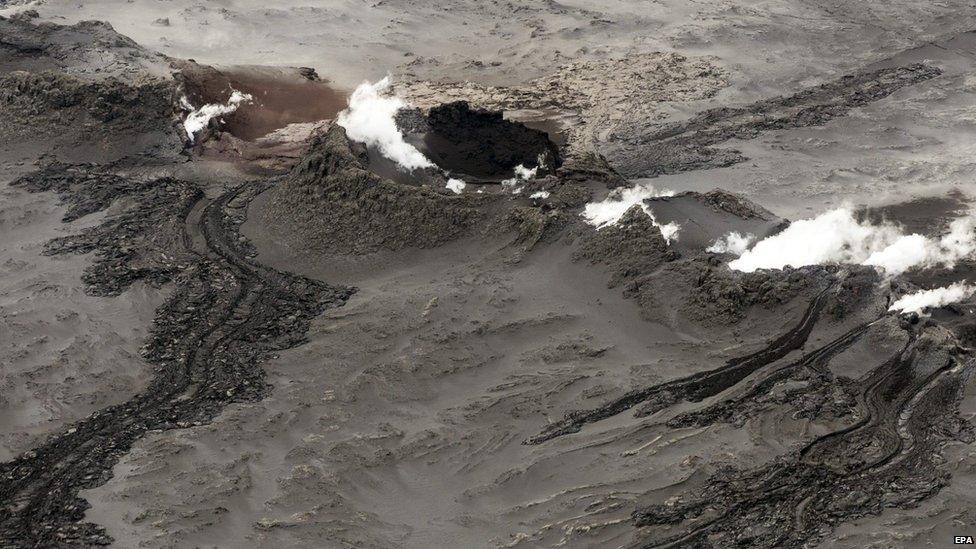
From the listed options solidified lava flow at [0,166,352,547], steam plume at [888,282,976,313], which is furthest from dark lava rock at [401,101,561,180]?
steam plume at [888,282,976,313]

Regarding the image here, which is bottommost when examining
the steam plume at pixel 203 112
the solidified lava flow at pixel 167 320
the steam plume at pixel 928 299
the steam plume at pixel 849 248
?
the solidified lava flow at pixel 167 320

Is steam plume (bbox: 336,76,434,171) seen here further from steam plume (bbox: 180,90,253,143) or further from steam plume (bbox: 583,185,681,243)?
steam plume (bbox: 583,185,681,243)

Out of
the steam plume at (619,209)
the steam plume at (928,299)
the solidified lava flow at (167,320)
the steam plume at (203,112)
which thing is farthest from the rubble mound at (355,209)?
the steam plume at (928,299)

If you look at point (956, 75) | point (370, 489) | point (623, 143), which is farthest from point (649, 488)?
point (956, 75)

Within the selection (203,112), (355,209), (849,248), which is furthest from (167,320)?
(849,248)

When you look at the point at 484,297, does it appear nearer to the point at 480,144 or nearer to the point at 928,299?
the point at 480,144

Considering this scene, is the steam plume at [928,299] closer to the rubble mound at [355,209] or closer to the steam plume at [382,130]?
the rubble mound at [355,209]

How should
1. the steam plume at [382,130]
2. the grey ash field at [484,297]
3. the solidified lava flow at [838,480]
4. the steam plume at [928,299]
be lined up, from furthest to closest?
the steam plume at [382,130]
the steam plume at [928,299]
the grey ash field at [484,297]
the solidified lava flow at [838,480]

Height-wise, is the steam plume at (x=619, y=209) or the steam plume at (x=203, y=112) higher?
the steam plume at (x=203, y=112)
